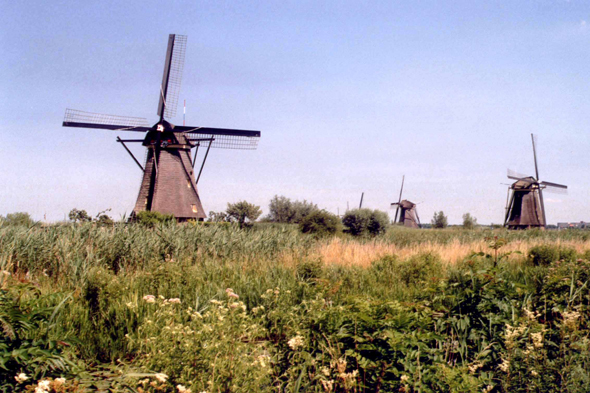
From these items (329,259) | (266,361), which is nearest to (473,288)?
(266,361)

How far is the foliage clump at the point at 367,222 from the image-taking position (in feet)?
81.7

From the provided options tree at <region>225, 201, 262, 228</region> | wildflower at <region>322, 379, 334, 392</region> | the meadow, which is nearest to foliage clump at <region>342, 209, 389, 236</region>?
tree at <region>225, 201, 262, 228</region>

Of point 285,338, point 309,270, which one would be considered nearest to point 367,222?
point 309,270

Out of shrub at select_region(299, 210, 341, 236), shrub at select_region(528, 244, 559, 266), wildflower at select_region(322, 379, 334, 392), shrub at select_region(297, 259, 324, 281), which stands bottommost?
wildflower at select_region(322, 379, 334, 392)

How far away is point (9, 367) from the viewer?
299 cm

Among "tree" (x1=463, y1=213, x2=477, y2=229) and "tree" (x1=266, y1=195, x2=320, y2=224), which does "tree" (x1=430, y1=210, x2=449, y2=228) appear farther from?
"tree" (x1=266, y1=195, x2=320, y2=224)

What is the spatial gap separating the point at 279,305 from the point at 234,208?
30.6m

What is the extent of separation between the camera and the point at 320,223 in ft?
73.2

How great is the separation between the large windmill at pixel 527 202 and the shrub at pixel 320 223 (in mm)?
23446

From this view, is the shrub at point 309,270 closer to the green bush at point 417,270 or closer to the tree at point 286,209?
the green bush at point 417,270

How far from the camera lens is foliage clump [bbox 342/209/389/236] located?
981 inches

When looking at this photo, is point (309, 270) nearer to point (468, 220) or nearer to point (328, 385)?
point (328, 385)

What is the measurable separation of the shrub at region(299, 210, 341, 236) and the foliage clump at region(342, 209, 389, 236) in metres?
2.65

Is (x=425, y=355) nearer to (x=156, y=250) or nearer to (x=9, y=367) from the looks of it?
(x=9, y=367)
